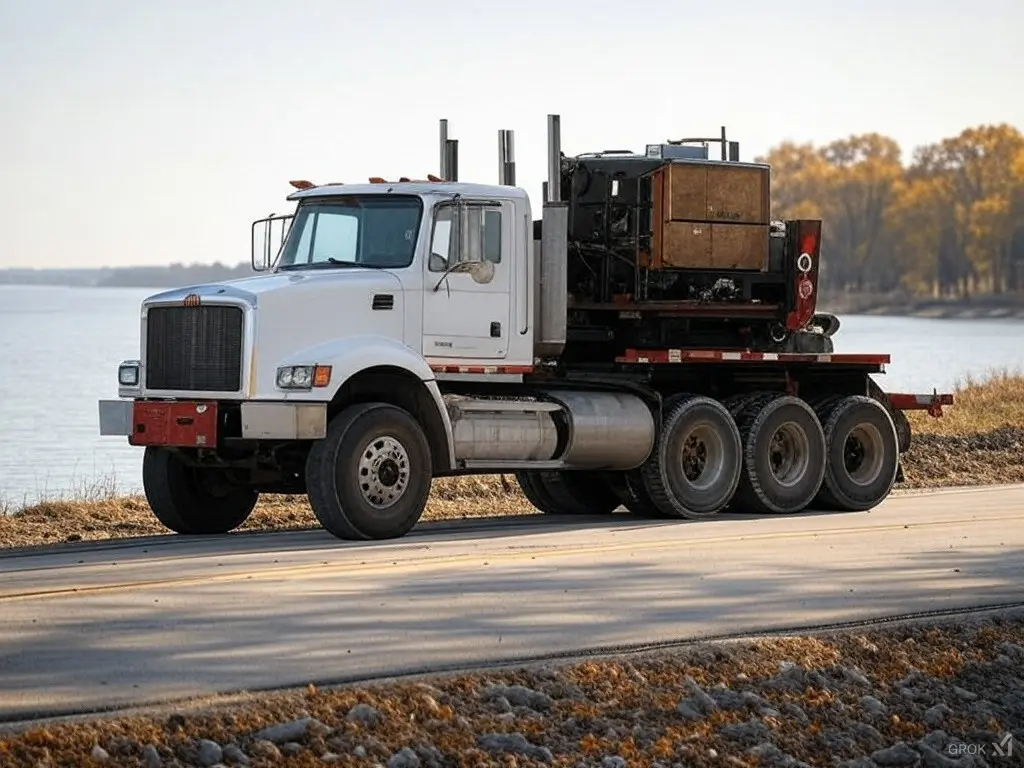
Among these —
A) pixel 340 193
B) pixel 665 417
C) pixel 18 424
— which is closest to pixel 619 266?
pixel 665 417

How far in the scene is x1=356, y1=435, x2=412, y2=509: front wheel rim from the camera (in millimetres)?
17031

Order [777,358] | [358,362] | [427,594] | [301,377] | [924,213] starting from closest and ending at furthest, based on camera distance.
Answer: [427,594] → [301,377] → [358,362] → [777,358] → [924,213]

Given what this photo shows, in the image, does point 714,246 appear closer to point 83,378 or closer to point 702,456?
point 702,456

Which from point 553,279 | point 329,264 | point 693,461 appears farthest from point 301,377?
point 693,461

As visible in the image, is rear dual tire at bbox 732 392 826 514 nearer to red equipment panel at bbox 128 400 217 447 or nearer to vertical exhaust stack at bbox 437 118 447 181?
vertical exhaust stack at bbox 437 118 447 181

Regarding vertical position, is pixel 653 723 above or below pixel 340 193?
below

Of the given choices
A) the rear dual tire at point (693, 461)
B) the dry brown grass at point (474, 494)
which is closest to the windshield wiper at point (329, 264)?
the dry brown grass at point (474, 494)

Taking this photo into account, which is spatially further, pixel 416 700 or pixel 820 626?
pixel 820 626

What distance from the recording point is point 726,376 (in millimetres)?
21094

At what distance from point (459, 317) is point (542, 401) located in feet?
4.20

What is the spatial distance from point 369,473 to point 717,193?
534 centimetres

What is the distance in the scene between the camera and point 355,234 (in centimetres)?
1834

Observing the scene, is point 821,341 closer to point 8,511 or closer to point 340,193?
point 340,193

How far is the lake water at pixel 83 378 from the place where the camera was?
31480mm
